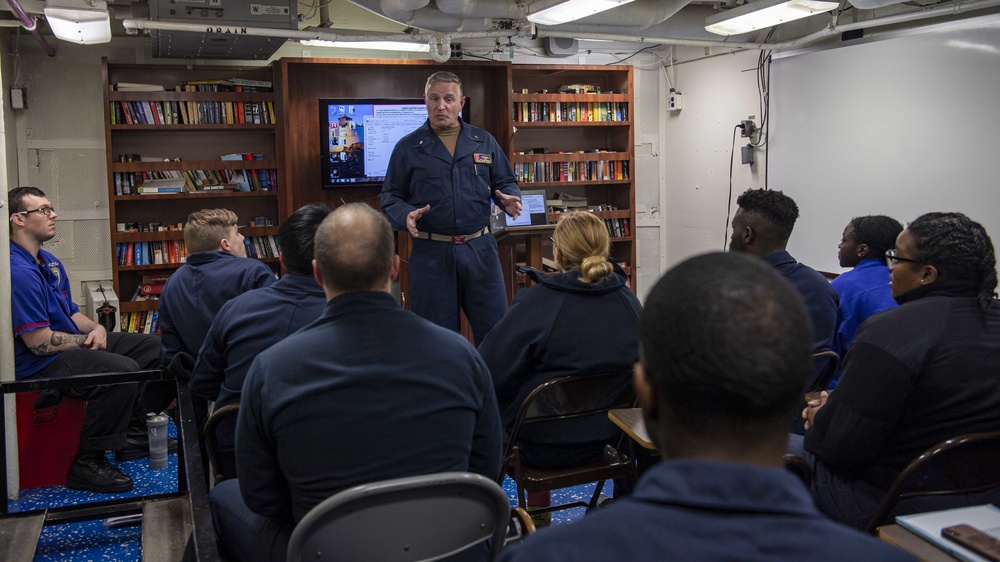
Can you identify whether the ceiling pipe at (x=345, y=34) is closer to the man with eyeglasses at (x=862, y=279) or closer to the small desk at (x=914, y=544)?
the man with eyeglasses at (x=862, y=279)

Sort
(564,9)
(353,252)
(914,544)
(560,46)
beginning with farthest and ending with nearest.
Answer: (560,46), (564,9), (353,252), (914,544)

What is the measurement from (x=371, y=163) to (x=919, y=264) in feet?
15.3

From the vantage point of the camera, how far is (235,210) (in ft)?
21.0

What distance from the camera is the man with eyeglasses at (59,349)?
12.0ft

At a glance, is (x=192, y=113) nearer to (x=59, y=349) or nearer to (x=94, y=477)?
(x=59, y=349)

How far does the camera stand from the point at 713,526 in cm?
71

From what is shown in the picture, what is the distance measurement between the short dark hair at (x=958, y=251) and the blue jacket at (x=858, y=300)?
3.29ft

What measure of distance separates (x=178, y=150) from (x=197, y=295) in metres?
3.44

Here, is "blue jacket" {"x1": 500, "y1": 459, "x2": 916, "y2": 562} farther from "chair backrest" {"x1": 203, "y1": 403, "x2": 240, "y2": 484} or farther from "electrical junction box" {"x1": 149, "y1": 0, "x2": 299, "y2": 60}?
"electrical junction box" {"x1": 149, "y1": 0, "x2": 299, "y2": 60}

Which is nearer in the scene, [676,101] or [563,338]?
[563,338]

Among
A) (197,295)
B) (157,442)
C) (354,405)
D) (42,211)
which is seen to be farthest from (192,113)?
(354,405)

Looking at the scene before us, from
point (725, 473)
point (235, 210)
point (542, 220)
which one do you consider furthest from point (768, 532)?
point (235, 210)

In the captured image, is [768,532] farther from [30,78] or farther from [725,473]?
[30,78]

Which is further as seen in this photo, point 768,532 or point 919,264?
point 919,264
